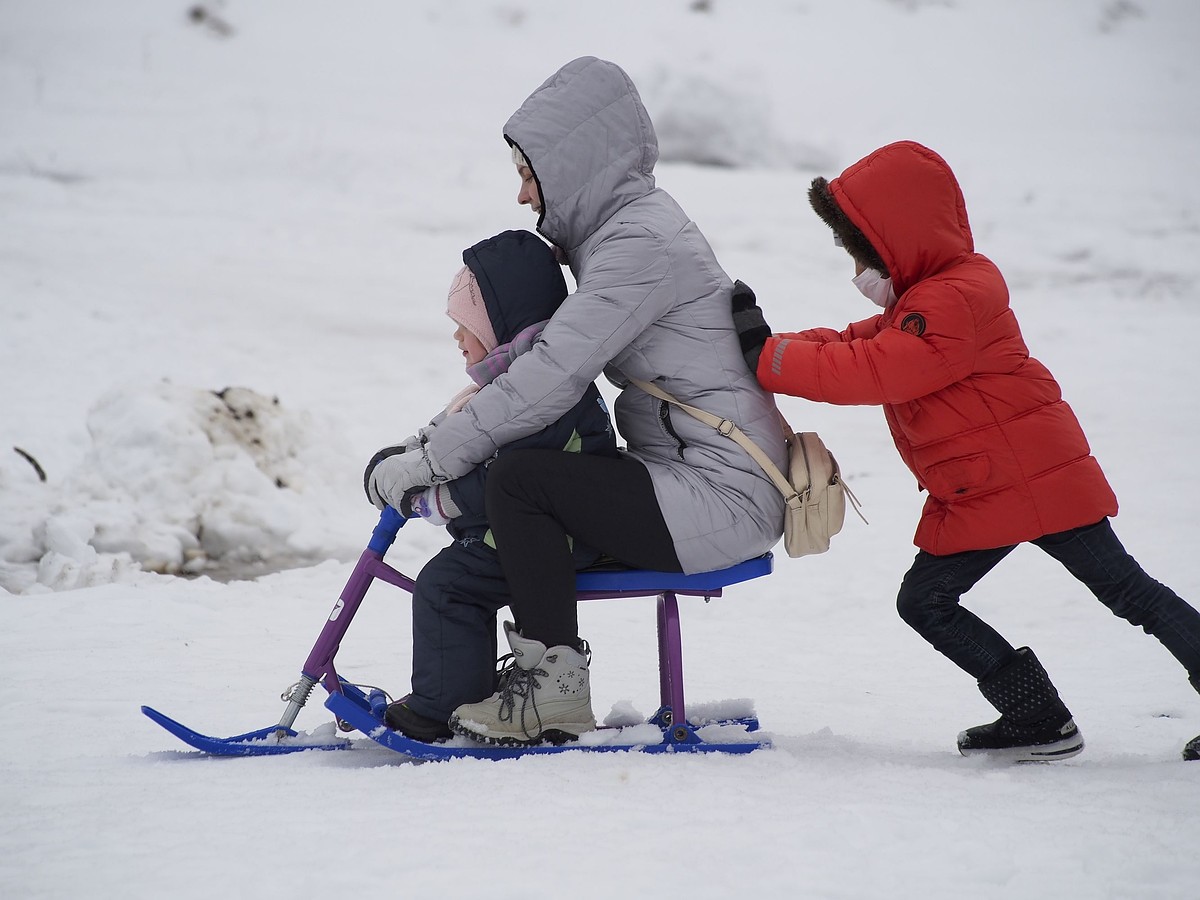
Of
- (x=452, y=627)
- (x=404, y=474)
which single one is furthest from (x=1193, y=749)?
(x=404, y=474)

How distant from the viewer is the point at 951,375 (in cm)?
267

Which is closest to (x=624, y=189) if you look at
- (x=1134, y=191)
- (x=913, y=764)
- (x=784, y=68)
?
(x=913, y=764)

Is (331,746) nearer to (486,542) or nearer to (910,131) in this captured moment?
(486,542)

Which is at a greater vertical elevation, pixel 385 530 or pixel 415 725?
pixel 385 530

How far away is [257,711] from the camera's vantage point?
11.4 feet

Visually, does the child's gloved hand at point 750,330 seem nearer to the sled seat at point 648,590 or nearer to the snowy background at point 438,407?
the sled seat at point 648,590

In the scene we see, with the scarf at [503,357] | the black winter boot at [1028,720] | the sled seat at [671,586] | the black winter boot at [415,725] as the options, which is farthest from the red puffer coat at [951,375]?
the black winter boot at [415,725]

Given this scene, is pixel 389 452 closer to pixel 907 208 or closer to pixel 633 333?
pixel 633 333

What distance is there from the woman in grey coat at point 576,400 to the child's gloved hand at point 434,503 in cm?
3

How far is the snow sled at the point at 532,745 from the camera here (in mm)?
2775

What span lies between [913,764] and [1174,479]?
3.93 meters

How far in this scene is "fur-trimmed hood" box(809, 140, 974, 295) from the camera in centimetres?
274

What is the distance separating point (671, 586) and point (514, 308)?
813 mm

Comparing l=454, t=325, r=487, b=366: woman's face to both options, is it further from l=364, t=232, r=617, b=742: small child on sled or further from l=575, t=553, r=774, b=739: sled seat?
l=575, t=553, r=774, b=739: sled seat
